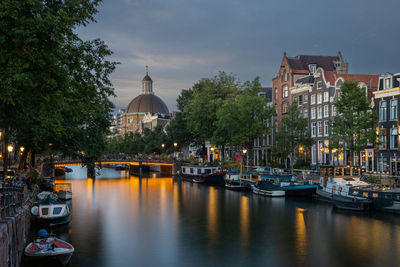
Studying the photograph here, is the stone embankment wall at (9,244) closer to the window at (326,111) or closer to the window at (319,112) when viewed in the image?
the window at (326,111)

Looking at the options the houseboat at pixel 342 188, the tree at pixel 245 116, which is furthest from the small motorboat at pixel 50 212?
the tree at pixel 245 116

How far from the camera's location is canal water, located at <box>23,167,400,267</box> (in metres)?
26.5

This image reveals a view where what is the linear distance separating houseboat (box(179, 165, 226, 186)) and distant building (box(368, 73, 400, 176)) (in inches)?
1112

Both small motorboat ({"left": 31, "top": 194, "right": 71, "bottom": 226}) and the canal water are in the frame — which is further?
small motorboat ({"left": 31, "top": 194, "right": 71, "bottom": 226})

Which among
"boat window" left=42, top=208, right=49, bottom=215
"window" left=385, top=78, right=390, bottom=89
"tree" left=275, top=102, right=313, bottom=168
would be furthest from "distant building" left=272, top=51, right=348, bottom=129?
"boat window" left=42, top=208, right=49, bottom=215

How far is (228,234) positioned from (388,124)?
31157 mm

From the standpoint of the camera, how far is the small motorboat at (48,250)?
22.5 metres

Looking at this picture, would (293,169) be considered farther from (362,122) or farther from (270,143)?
(270,143)

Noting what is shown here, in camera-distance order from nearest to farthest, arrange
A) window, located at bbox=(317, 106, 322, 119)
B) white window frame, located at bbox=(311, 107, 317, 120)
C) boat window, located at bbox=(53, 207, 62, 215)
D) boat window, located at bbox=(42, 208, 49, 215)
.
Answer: boat window, located at bbox=(42, 208, 49, 215)
boat window, located at bbox=(53, 207, 62, 215)
window, located at bbox=(317, 106, 322, 119)
white window frame, located at bbox=(311, 107, 317, 120)

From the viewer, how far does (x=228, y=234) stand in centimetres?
3347

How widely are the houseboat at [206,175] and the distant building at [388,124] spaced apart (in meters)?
28.2

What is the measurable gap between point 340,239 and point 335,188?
16139 mm

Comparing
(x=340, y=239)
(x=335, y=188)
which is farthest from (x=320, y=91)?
(x=340, y=239)

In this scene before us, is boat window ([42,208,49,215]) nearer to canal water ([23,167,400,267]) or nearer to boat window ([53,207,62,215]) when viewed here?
boat window ([53,207,62,215])
